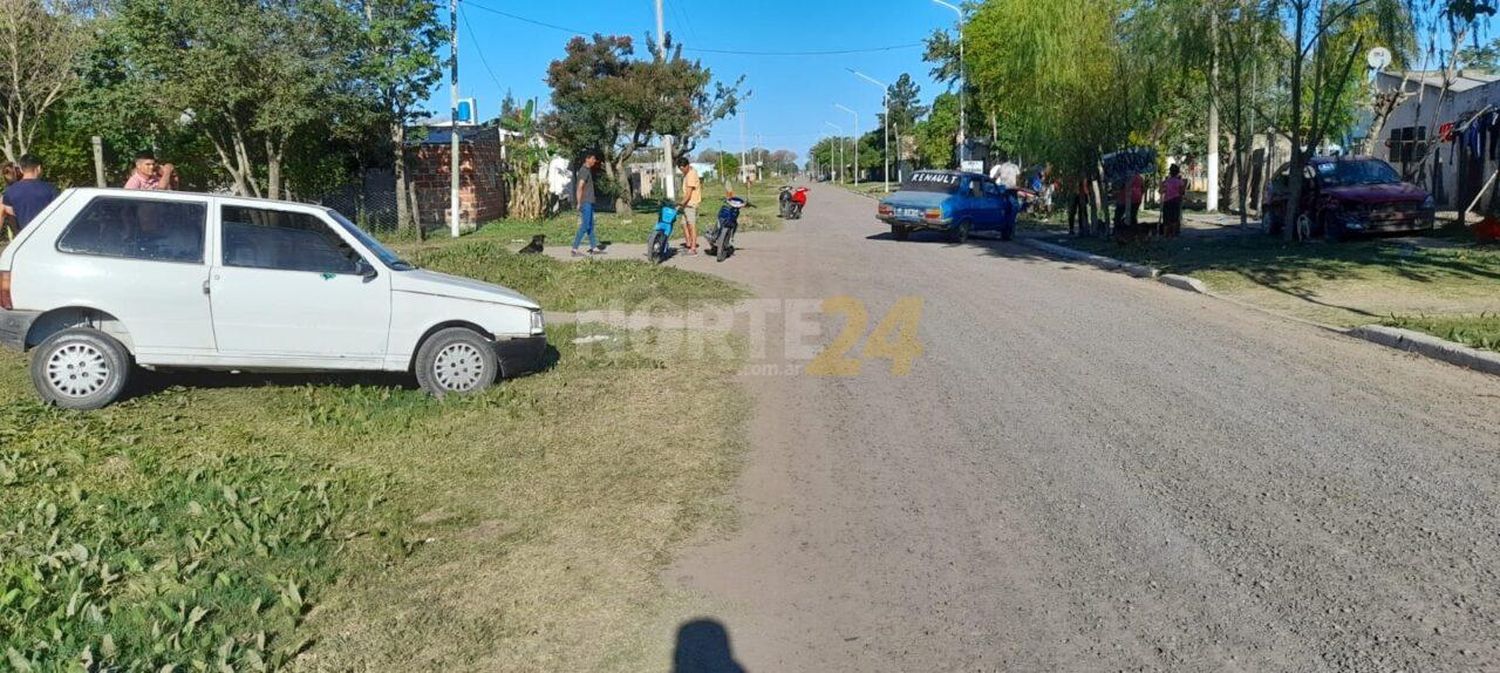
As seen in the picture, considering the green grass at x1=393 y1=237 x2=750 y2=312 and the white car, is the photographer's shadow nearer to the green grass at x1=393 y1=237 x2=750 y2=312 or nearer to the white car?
the white car

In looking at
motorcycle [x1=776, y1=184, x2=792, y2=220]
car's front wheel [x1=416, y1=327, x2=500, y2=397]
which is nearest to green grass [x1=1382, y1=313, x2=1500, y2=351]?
car's front wheel [x1=416, y1=327, x2=500, y2=397]

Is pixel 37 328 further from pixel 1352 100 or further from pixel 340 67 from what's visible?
pixel 1352 100

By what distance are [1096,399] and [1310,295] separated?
6.90 meters

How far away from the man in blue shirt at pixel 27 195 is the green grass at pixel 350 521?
255cm

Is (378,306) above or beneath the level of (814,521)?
above

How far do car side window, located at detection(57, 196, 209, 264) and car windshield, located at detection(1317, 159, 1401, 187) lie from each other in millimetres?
19057

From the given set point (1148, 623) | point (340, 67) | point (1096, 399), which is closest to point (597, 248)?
point (340, 67)

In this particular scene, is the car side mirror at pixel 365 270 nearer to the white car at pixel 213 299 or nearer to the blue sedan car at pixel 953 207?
the white car at pixel 213 299

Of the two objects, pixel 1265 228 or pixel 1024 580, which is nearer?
pixel 1024 580

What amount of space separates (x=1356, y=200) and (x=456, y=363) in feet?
55.2

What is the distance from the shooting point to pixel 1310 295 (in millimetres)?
12938

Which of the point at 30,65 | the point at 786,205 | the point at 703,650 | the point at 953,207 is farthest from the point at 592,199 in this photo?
the point at 786,205

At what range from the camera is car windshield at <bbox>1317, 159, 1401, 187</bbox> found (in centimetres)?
1941

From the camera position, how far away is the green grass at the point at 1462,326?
29.0 ft
